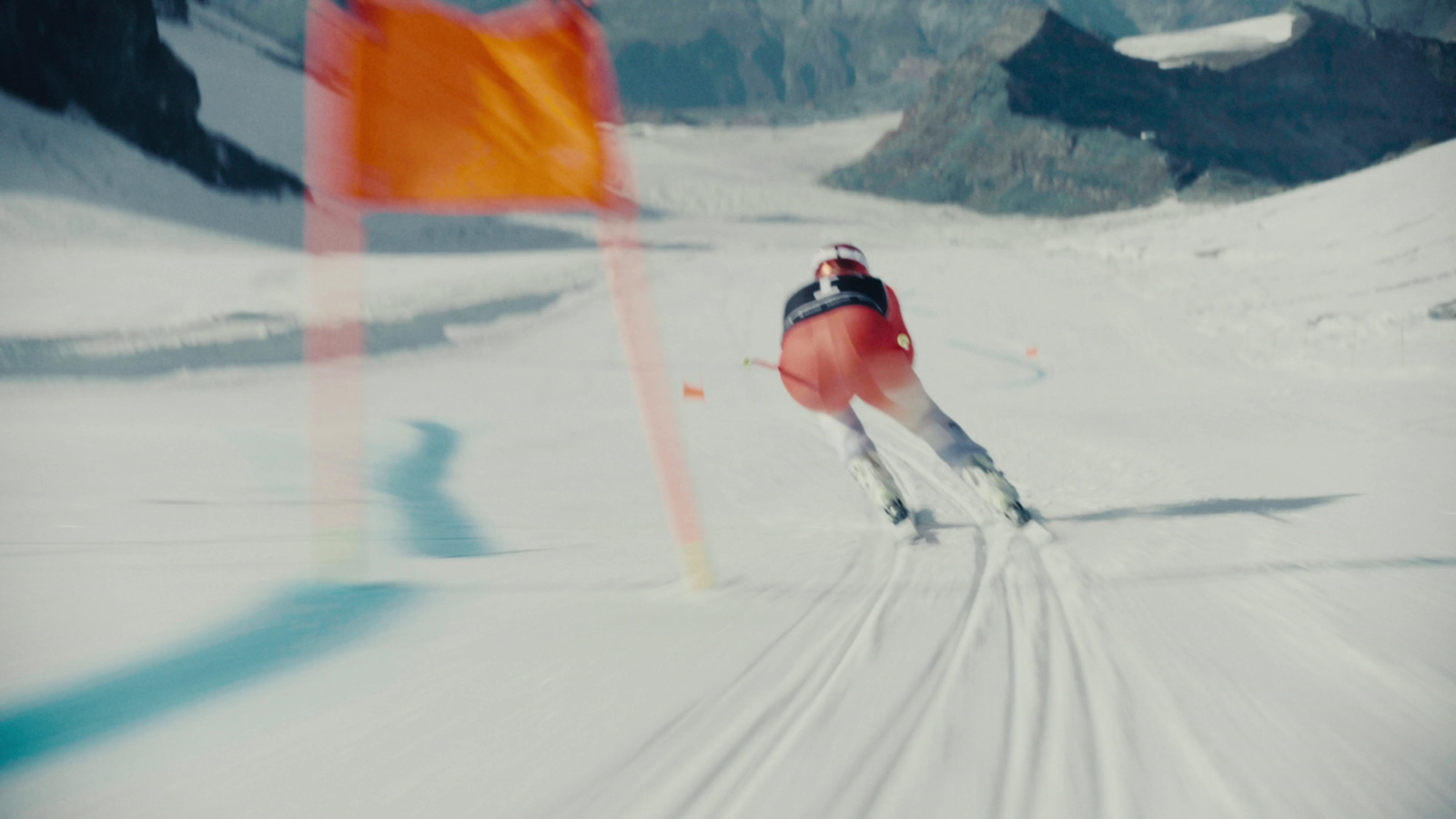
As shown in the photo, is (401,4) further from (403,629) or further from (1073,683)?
(1073,683)

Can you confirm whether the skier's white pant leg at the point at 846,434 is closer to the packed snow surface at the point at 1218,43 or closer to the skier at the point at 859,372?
the skier at the point at 859,372

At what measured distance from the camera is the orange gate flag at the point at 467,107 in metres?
2.74

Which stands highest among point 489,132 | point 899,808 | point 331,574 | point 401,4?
point 401,4

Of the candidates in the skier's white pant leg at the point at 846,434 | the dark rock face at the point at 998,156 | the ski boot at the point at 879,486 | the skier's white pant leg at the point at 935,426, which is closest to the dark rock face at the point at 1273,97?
the dark rock face at the point at 998,156

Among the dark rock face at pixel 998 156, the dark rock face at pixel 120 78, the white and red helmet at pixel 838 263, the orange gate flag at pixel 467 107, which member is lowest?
the white and red helmet at pixel 838 263

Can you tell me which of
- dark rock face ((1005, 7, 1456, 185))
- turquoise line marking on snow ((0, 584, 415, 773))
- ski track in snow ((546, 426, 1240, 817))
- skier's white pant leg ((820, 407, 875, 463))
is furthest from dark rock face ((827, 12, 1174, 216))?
turquoise line marking on snow ((0, 584, 415, 773))

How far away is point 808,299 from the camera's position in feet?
13.2

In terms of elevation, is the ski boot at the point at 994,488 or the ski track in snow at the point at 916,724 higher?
the ski boot at the point at 994,488

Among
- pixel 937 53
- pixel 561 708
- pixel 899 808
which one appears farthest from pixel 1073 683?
pixel 937 53

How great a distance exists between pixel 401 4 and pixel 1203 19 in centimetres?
12034

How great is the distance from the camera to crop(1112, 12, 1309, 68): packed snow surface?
49.5 metres

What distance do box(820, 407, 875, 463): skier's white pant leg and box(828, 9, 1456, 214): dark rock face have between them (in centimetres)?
3199

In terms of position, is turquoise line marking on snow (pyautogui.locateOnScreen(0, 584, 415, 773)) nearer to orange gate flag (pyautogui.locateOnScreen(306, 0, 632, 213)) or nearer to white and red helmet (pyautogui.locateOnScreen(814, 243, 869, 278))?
orange gate flag (pyautogui.locateOnScreen(306, 0, 632, 213))

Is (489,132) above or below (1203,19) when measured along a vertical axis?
below
